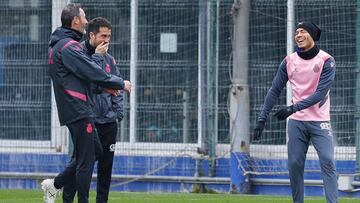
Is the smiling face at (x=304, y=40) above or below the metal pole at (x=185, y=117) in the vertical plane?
above

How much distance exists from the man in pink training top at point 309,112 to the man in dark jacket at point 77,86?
1739mm

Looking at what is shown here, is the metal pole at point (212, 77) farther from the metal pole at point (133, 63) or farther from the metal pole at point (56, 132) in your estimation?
the metal pole at point (56, 132)

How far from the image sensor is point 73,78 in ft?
37.3

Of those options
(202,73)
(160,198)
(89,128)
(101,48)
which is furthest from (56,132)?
(89,128)

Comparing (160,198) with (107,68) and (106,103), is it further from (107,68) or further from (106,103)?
(107,68)

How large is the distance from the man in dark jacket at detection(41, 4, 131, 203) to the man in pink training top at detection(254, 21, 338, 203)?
5.70ft

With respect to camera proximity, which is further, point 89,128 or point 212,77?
point 212,77

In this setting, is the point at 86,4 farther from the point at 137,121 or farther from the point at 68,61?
the point at 68,61

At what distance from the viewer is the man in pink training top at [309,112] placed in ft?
39.1

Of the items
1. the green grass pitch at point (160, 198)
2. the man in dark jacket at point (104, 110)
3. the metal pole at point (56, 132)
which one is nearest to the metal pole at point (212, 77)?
the green grass pitch at point (160, 198)

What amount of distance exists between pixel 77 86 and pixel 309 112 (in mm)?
2405

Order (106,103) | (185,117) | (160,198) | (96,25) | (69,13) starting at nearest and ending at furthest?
1. (69,13)
2. (96,25)
3. (106,103)
4. (160,198)
5. (185,117)

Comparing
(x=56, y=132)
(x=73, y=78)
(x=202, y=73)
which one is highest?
(x=202, y=73)

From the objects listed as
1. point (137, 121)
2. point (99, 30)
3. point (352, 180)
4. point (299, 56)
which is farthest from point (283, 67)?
point (137, 121)
